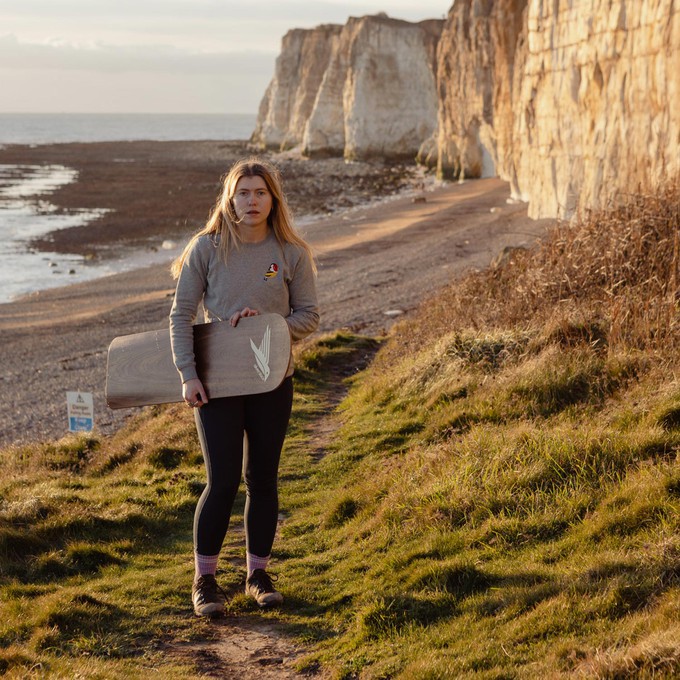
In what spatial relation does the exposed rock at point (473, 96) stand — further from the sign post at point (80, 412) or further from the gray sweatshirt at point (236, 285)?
the gray sweatshirt at point (236, 285)

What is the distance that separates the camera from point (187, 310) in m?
4.35

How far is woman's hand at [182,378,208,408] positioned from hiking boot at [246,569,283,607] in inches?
40.8

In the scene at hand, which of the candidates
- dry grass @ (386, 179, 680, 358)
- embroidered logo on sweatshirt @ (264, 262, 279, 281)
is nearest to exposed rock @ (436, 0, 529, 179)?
dry grass @ (386, 179, 680, 358)

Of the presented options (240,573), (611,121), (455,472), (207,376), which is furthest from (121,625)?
(611,121)

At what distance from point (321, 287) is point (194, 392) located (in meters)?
16.4

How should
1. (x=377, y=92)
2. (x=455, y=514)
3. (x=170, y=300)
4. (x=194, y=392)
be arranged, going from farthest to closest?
1. (x=377, y=92)
2. (x=170, y=300)
3. (x=455, y=514)
4. (x=194, y=392)

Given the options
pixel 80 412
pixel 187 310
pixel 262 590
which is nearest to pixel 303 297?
pixel 187 310

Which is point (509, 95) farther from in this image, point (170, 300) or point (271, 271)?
point (271, 271)

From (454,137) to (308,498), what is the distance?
1977 inches

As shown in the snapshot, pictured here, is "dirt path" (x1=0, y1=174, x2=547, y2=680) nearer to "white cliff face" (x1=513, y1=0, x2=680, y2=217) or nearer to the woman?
the woman

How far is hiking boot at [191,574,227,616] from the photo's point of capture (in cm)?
448

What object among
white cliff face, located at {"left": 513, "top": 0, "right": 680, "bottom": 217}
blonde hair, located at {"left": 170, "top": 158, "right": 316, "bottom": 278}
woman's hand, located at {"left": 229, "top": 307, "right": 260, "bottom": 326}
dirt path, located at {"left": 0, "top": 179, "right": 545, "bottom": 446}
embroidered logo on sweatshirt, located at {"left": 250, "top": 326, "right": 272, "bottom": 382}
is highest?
white cliff face, located at {"left": 513, "top": 0, "right": 680, "bottom": 217}

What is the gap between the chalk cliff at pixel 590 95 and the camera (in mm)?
13266

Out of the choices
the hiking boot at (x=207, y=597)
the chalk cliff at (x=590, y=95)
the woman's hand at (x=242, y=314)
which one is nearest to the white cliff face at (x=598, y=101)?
the chalk cliff at (x=590, y=95)
